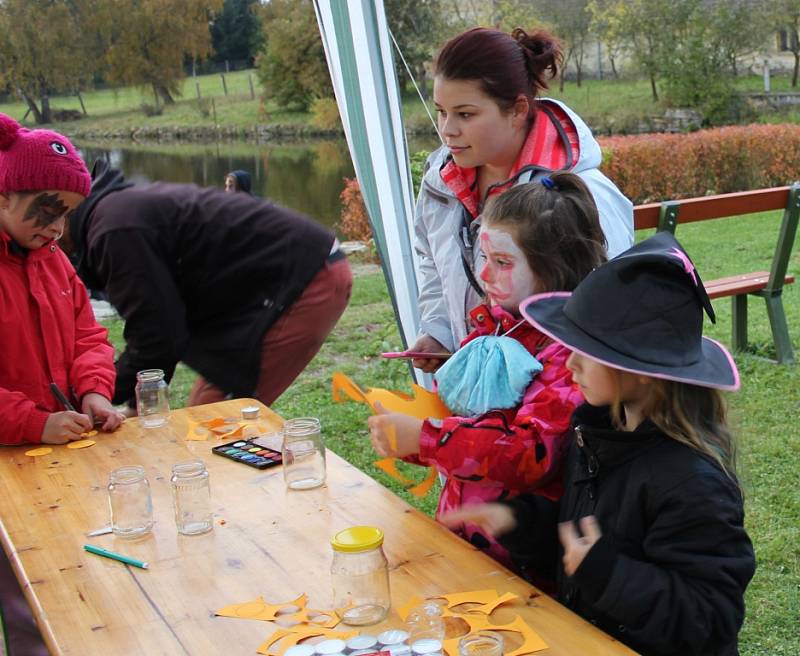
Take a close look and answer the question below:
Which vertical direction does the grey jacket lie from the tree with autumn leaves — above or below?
below

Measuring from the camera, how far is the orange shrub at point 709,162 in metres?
13.7

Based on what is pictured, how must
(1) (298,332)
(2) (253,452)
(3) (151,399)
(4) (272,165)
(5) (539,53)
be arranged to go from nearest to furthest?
1. (2) (253,452)
2. (5) (539,53)
3. (3) (151,399)
4. (1) (298,332)
5. (4) (272,165)

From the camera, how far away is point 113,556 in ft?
6.21

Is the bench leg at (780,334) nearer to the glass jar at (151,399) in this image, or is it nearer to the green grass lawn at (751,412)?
the green grass lawn at (751,412)

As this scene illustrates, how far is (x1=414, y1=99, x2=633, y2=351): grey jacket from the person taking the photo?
2432 mm

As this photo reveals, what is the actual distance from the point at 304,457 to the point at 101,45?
705cm

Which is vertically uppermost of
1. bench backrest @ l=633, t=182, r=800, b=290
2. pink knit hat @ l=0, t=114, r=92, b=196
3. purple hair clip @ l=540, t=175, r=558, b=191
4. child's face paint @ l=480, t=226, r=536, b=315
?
pink knit hat @ l=0, t=114, r=92, b=196

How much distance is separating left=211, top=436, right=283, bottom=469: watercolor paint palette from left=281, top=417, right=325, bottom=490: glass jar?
0.16 meters

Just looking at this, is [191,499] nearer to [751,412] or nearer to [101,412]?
[101,412]

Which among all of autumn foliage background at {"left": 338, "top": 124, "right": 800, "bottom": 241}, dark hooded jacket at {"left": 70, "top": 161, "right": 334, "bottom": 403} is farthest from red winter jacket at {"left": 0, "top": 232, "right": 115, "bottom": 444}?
autumn foliage background at {"left": 338, "top": 124, "right": 800, "bottom": 241}

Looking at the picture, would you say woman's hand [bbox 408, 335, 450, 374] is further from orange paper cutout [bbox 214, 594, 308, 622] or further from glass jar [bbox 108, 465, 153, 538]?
orange paper cutout [bbox 214, 594, 308, 622]

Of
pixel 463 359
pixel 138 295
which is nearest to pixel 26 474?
pixel 138 295

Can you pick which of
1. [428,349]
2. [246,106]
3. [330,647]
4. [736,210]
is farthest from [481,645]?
[246,106]

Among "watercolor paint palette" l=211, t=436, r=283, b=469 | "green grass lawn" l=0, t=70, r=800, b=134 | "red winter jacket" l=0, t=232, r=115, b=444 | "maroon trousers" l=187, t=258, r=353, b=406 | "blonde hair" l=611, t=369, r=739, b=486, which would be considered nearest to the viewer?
→ "blonde hair" l=611, t=369, r=739, b=486
